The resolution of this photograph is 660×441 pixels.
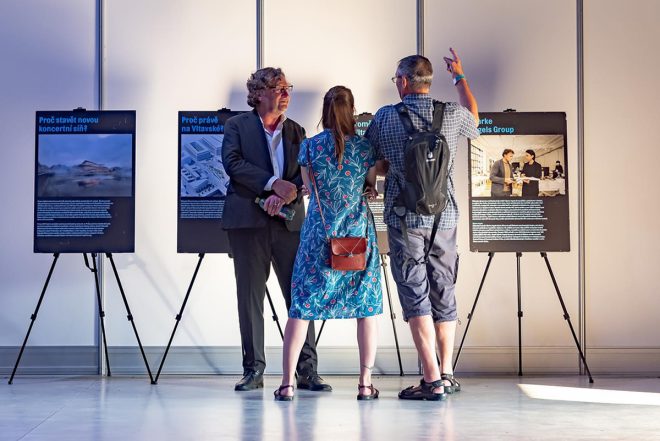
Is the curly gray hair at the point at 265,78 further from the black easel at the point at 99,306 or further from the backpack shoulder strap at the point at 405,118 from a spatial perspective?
the black easel at the point at 99,306

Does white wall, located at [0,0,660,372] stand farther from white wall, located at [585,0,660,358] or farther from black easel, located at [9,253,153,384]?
black easel, located at [9,253,153,384]

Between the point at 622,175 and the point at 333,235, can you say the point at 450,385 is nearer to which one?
the point at 333,235

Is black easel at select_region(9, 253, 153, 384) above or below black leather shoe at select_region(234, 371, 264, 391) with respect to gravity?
above

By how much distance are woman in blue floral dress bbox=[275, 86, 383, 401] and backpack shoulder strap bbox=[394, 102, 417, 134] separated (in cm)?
23

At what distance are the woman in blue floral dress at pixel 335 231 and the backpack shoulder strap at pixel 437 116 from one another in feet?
1.21

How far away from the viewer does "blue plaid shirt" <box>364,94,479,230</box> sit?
558cm

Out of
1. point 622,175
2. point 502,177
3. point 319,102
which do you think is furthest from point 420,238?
point 622,175

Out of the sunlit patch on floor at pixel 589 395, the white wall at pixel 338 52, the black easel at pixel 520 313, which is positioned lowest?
the sunlit patch on floor at pixel 589 395

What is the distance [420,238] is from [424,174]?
0.38 meters

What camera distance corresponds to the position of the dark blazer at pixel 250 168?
20.0ft

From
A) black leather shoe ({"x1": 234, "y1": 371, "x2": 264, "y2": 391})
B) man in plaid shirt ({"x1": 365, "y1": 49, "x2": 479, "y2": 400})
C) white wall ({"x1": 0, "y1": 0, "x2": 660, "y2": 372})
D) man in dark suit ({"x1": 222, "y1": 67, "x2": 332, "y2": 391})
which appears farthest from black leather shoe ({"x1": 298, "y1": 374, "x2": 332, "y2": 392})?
white wall ({"x1": 0, "y1": 0, "x2": 660, "y2": 372})

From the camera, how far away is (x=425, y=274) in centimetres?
559

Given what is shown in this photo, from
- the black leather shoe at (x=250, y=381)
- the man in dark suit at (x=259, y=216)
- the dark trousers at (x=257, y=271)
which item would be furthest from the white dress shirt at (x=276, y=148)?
the black leather shoe at (x=250, y=381)

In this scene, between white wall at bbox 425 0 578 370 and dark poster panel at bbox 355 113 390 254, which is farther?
white wall at bbox 425 0 578 370
